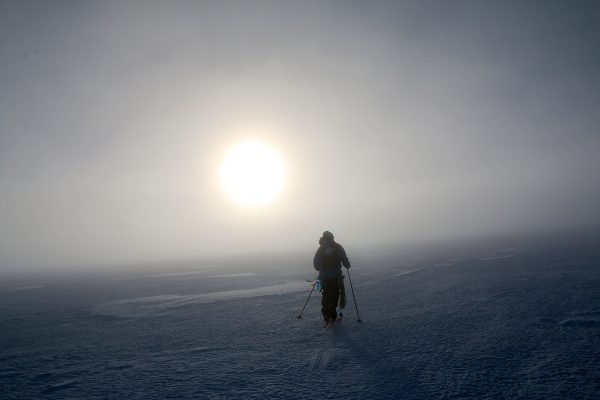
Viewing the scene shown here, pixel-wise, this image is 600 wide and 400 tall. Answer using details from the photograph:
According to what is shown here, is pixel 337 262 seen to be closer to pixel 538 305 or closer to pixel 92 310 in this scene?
pixel 538 305

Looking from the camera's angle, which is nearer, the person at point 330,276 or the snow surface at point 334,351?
the snow surface at point 334,351

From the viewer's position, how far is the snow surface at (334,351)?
4.55m

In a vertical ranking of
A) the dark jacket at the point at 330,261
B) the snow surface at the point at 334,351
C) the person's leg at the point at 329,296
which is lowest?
the snow surface at the point at 334,351

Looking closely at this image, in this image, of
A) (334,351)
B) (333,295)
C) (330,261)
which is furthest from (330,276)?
(334,351)

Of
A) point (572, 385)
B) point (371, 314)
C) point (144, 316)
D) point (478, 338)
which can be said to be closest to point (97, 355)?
point (144, 316)

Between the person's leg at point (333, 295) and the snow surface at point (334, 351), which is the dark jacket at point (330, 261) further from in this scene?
the snow surface at point (334, 351)

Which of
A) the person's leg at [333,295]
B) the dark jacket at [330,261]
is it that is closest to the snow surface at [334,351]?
the person's leg at [333,295]

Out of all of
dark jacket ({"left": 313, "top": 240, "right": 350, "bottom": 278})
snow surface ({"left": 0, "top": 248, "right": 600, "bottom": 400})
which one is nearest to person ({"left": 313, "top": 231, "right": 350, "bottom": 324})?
dark jacket ({"left": 313, "top": 240, "right": 350, "bottom": 278})

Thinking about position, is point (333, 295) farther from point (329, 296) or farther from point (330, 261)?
point (330, 261)

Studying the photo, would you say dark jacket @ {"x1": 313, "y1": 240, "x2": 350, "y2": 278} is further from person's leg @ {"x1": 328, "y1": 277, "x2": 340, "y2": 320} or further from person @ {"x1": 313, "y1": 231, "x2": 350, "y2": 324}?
person's leg @ {"x1": 328, "y1": 277, "x2": 340, "y2": 320}

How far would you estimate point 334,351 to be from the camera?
20.4ft

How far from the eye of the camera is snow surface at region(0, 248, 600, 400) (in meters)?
4.55

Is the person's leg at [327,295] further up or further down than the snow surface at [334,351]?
further up

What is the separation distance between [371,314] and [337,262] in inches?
89.0
